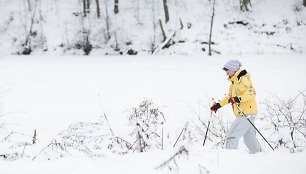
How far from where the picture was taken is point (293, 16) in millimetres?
21312

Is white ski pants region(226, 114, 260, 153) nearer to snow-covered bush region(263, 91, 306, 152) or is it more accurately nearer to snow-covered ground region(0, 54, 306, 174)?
snow-covered ground region(0, 54, 306, 174)

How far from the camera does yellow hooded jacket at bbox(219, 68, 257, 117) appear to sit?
368cm

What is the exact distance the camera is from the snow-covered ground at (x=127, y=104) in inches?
101

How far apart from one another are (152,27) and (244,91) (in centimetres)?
2013

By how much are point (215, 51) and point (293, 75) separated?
888 centimetres

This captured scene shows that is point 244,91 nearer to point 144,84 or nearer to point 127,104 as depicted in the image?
point 127,104

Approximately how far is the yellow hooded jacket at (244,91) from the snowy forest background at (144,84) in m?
0.63

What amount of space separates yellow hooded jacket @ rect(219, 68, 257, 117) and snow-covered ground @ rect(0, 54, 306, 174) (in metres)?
0.68

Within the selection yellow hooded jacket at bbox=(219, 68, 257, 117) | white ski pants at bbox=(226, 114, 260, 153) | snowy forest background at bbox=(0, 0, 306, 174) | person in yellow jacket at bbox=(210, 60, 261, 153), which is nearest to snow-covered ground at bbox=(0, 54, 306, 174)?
snowy forest background at bbox=(0, 0, 306, 174)

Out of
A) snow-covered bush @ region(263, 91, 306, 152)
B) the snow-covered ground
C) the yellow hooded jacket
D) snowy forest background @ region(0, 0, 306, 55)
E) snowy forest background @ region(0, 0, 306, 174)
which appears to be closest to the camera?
the snow-covered ground

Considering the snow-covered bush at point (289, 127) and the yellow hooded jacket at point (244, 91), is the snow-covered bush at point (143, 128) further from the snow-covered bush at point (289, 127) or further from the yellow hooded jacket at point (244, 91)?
the snow-covered bush at point (289, 127)

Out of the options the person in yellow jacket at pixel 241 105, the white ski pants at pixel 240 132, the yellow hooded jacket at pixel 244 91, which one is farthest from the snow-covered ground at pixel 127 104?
the yellow hooded jacket at pixel 244 91

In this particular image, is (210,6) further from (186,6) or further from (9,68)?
(9,68)

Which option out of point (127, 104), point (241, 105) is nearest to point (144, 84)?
point (127, 104)
